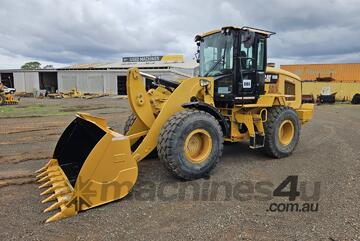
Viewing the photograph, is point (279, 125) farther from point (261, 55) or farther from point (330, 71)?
point (330, 71)

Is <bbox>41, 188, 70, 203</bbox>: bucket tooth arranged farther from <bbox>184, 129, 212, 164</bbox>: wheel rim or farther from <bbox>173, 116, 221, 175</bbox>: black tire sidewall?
<bbox>184, 129, 212, 164</bbox>: wheel rim

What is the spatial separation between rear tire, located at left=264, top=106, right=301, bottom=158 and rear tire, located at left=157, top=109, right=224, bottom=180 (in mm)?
1717

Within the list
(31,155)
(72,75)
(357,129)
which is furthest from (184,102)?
(72,75)

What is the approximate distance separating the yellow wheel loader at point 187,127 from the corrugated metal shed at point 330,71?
105ft

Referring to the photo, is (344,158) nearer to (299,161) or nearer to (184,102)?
(299,161)

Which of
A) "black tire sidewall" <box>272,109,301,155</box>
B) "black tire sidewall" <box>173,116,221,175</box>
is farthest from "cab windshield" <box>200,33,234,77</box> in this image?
"black tire sidewall" <box>272,109,301,155</box>

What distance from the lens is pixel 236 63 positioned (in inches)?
230

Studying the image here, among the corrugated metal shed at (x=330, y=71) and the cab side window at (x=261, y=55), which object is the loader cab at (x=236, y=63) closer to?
the cab side window at (x=261, y=55)

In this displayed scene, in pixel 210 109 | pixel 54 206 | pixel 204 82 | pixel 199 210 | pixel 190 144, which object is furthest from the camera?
pixel 204 82

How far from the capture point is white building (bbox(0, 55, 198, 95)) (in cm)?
3725

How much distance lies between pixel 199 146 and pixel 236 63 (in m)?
1.88

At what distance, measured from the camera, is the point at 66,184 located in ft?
14.4

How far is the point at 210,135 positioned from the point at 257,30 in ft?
8.69

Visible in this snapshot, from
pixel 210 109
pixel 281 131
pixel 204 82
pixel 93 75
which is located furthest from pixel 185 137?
pixel 93 75
